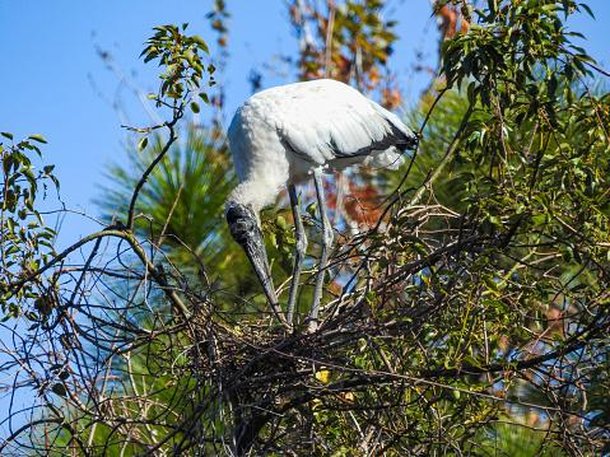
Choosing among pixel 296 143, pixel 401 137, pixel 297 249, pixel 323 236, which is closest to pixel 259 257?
pixel 297 249

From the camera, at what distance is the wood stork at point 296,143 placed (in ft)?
22.3

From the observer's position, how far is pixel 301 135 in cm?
701

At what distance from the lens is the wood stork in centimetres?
679

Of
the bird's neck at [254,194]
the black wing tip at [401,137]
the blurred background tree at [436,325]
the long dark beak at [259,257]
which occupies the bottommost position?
the blurred background tree at [436,325]

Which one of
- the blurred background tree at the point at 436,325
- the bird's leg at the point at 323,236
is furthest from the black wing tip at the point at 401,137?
the blurred background tree at the point at 436,325

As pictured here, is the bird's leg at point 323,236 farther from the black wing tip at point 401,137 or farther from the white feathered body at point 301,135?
the black wing tip at point 401,137

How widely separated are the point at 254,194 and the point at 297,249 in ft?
1.12

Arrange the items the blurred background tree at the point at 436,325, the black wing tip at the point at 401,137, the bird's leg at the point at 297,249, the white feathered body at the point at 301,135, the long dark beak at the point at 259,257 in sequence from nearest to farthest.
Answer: the blurred background tree at the point at 436,325
the bird's leg at the point at 297,249
the long dark beak at the point at 259,257
the white feathered body at the point at 301,135
the black wing tip at the point at 401,137

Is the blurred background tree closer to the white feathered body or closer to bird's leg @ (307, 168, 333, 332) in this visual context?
bird's leg @ (307, 168, 333, 332)

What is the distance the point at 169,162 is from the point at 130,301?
10.1 feet

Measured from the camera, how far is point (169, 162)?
25.7 feet

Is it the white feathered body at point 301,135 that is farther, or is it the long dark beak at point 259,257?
the white feathered body at point 301,135

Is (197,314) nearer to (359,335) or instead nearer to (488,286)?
(359,335)

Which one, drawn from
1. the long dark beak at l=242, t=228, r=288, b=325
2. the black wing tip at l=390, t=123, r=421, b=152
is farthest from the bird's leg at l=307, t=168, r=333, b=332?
the black wing tip at l=390, t=123, r=421, b=152
